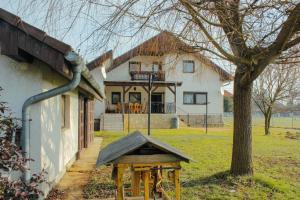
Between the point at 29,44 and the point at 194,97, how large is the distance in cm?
3021

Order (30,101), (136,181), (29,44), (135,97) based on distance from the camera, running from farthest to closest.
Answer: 1. (135,97)
2. (30,101)
3. (136,181)
4. (29,44)

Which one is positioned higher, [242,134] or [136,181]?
[242,134]

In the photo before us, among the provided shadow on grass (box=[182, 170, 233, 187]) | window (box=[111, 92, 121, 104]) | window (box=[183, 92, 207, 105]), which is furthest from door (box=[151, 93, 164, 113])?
shadow on grass (box=[182, 170, 233, 187])

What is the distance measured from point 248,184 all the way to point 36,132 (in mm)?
4703

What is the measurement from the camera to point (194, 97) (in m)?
35.2

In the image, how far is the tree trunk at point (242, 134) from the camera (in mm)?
8469

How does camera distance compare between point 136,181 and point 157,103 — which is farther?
point 157,103

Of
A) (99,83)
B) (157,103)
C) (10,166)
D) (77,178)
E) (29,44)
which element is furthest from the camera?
(157,103)

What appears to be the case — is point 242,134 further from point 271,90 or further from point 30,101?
point 271,90

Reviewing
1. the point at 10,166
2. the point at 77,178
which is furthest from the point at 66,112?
the point at 10,166

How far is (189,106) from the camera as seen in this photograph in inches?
1375

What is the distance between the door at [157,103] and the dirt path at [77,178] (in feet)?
70.9

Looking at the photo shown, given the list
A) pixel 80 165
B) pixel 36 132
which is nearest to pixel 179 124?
pixel 80 165

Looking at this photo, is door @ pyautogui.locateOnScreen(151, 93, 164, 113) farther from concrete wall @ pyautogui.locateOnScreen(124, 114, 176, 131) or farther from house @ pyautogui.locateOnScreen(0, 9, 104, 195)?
house @ pyautogui.locateOnScreen(0, 9, 104, 195)
